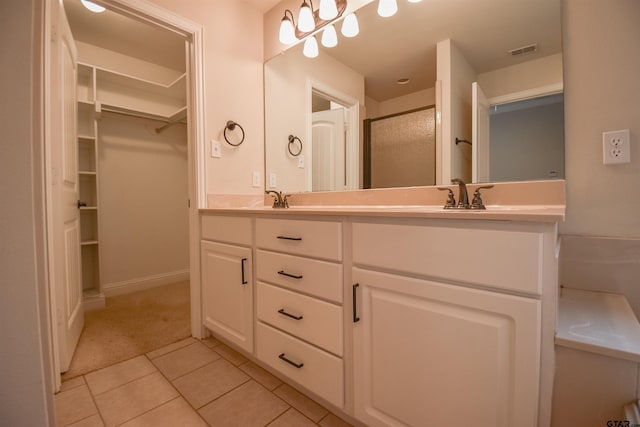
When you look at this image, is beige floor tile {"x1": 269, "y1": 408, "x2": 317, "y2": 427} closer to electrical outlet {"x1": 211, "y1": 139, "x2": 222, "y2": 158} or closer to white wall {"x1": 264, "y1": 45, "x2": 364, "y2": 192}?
white wall {"x1": 264, "y1": 45, "x2": 364, "y2": 192}

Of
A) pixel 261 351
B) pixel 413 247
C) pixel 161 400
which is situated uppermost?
pixel 413 247

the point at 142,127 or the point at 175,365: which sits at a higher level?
the point at 142,127

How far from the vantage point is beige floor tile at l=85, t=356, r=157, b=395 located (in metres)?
1.37

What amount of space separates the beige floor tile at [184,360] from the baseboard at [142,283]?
1371 millimetres

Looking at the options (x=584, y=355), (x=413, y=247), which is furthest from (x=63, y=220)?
(x=584, y=355)

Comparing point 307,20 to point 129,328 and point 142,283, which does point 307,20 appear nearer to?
point 129,328

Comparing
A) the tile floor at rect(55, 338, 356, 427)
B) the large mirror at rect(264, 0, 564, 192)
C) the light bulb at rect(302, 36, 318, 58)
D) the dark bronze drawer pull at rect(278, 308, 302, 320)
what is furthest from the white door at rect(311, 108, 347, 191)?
the tile floor at rect(55, 338, 356, 427)

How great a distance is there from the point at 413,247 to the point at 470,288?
0.61ft

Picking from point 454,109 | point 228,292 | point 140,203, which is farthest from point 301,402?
point 140,203

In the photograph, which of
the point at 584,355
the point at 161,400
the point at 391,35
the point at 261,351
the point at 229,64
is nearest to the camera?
the point at 584,355

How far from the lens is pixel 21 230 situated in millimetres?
404

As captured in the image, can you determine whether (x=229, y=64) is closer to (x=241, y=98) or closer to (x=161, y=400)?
(x=241, y=98)

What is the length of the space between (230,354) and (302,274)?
0.90 m

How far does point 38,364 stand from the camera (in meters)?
0.41
